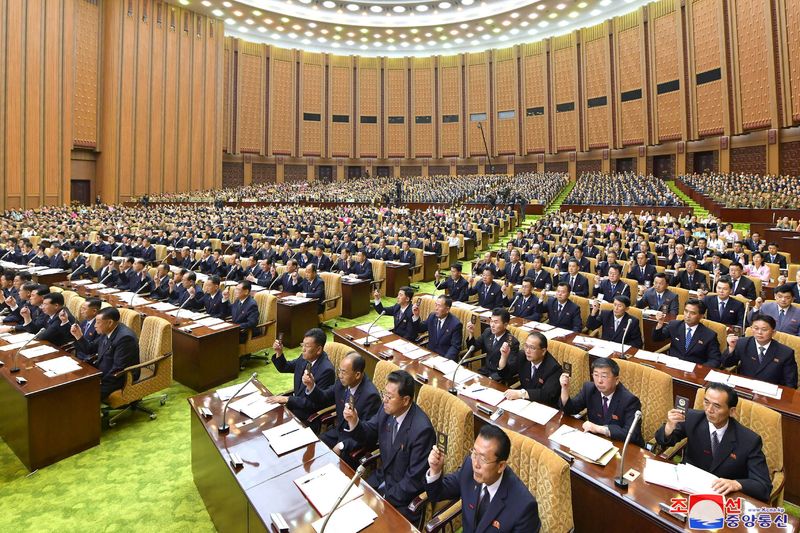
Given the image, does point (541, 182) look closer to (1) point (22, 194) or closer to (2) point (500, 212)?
(2) point (500, 212)

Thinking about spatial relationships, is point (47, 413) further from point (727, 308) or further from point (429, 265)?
point (429, 265)

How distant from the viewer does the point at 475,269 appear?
848cm

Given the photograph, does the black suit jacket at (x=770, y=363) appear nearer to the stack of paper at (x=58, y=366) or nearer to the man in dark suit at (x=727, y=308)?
the man in dark suit at (x=727, y=308)

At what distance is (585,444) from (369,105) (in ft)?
110

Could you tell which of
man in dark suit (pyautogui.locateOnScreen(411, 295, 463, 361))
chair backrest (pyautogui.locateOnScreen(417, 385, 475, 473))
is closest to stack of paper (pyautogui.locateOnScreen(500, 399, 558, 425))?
chair backrest (pyautogui.locateOnScreen(417, 385, 475, 473))

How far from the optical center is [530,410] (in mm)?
3189

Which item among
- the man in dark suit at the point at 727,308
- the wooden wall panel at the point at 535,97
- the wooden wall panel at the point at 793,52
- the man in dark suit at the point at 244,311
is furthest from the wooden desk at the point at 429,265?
the wooden wall panel at the point at 535,97

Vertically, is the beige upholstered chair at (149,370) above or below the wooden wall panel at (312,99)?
below

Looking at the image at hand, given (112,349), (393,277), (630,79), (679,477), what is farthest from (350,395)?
(630,79)

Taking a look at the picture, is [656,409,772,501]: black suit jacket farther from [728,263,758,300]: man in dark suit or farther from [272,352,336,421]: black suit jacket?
[728,263,758,300]: man in dark suit

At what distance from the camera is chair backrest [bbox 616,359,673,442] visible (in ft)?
10.7

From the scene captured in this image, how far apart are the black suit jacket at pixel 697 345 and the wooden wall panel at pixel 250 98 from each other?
30.6m

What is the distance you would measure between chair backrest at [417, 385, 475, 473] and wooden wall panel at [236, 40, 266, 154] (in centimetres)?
3103

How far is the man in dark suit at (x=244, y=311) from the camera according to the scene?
563 centimetres
